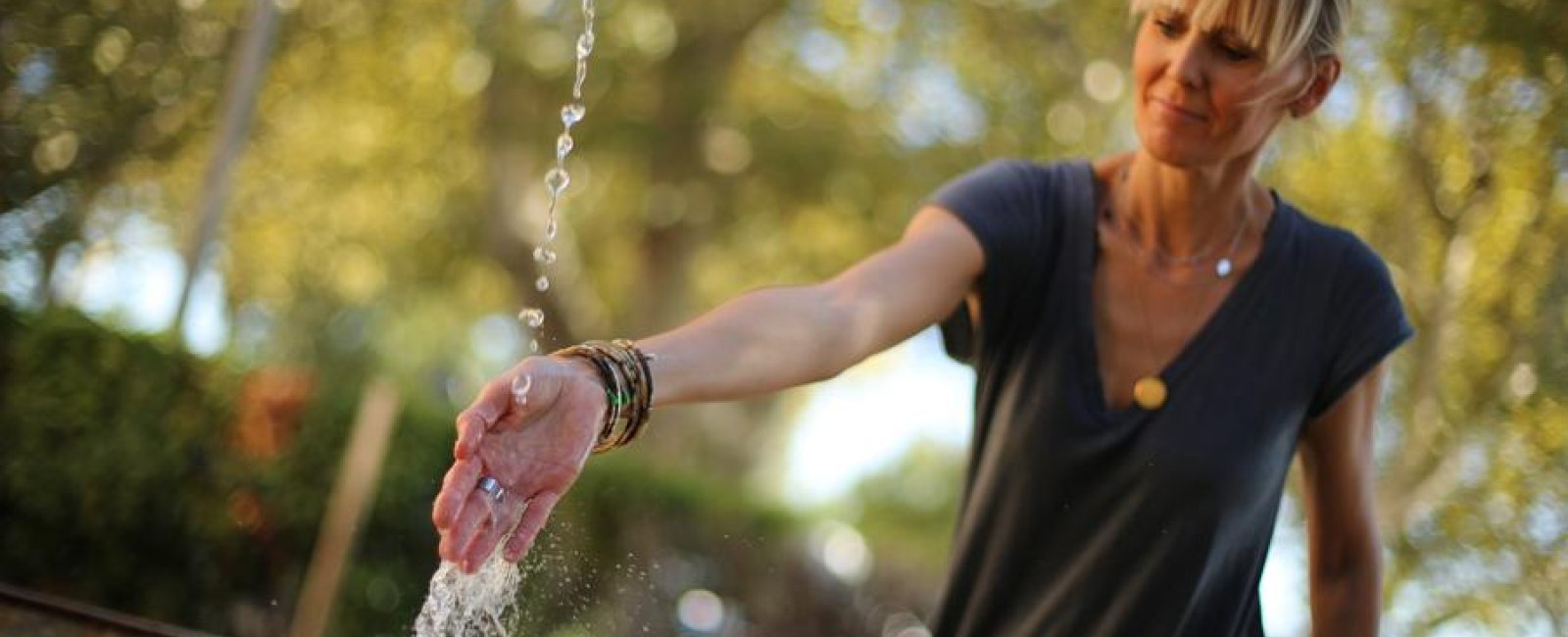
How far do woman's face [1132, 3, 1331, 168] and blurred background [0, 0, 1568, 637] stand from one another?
77 cm

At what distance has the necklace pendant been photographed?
6.43 feet

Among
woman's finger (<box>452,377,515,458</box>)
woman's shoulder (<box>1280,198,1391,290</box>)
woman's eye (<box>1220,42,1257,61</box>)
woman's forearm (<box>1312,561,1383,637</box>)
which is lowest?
woman's forearm (<box>1312,561,1383,637</box>)

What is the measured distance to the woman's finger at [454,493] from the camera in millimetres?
1276

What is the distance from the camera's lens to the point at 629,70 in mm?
15070

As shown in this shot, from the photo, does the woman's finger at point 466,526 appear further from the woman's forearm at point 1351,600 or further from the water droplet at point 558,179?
the woman's forearm at point 1351,600

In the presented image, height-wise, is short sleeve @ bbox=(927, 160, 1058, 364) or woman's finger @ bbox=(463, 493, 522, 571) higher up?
short sleeve @ bbox=(927, 160, 1058, 364)

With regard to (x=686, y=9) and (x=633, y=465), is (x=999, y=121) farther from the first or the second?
(x=633, y=465)

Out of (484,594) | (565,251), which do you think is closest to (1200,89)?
(484,594)

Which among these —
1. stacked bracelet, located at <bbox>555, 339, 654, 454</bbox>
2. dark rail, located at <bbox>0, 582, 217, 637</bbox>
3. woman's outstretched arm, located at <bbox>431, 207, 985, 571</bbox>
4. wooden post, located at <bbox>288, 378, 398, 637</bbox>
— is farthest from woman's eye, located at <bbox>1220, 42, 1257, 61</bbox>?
wooden post, located at <bbox>288, 378, 398, 637</bbox>

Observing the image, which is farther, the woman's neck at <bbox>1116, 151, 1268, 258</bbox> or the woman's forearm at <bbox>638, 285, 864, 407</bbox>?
the woman's neck at <bbox>1116, 151, 1268, 258</bbox>

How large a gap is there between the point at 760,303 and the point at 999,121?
12.0m

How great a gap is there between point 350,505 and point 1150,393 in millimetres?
5390

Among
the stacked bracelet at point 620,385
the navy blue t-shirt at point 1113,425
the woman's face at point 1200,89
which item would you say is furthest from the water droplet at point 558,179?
the woman's face at point 1200,89

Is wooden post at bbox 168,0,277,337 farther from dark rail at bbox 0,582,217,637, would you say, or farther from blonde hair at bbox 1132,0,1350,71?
blonde hair at bbox 1132,0,1350,71
